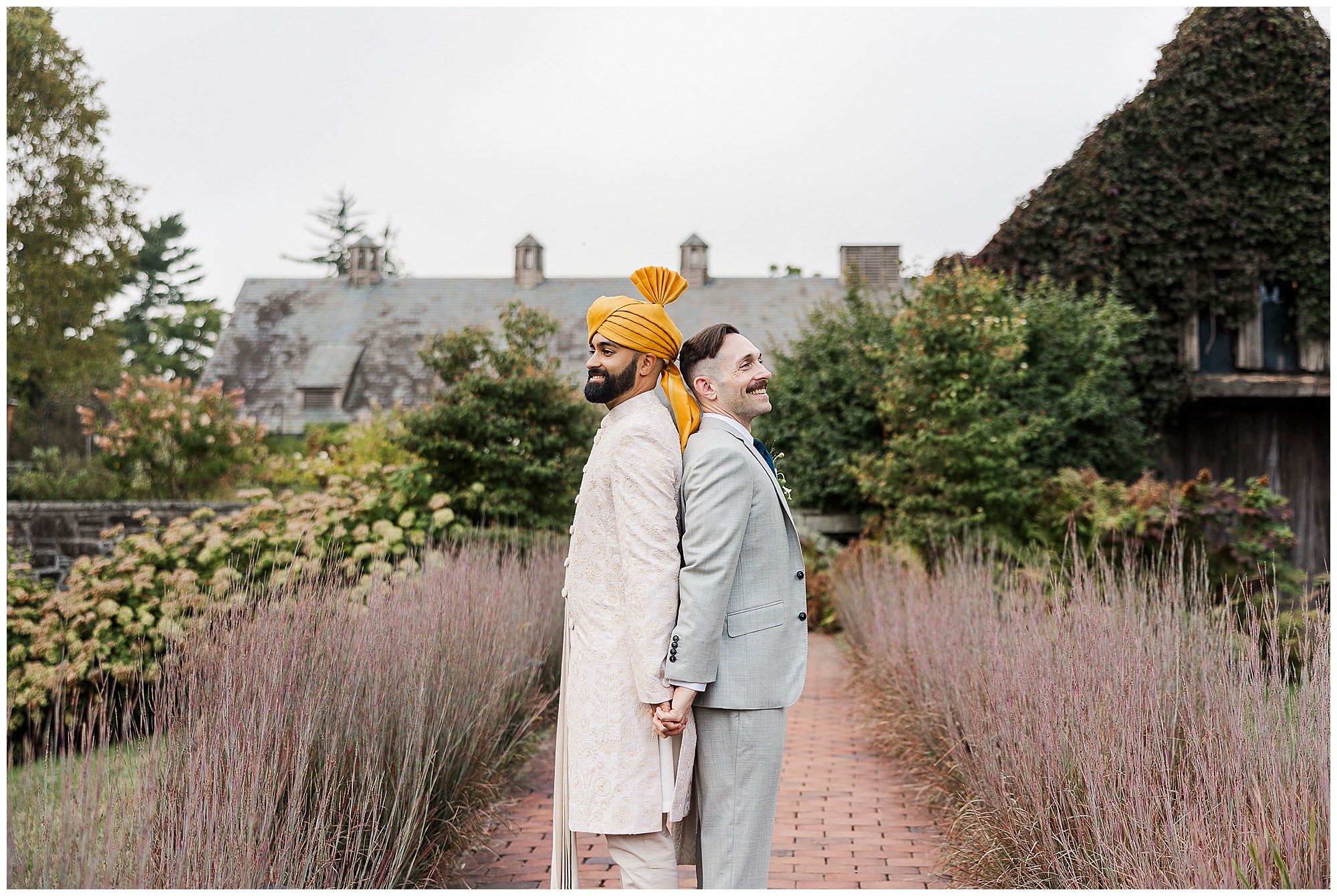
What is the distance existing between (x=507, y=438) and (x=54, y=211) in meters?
11.4

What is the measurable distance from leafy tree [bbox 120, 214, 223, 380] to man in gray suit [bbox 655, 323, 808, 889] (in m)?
41.8

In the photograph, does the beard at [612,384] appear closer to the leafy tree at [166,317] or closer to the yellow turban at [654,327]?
the yellow turban at [654,327]

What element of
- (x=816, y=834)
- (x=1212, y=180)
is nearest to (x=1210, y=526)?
(x=816, y=834)

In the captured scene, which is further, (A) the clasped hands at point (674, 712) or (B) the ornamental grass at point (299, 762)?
(A) the clasped hands at point (674, 712)

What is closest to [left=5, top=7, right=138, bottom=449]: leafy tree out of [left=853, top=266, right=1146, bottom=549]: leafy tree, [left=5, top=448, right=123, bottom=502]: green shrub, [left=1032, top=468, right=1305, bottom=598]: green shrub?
[left=5, top=448, right=123, bottom=502]: green shrub

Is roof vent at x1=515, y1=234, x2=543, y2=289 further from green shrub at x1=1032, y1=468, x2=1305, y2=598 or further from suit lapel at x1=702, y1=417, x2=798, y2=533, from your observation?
suit lapel at x1=702, y1=417, x2=798, y2=533

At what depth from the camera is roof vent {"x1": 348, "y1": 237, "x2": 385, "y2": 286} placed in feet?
87.1

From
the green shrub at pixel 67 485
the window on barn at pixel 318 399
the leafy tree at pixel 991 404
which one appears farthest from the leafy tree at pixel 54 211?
the leafy tree at pixel 991 404

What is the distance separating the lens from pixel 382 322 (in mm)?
25328

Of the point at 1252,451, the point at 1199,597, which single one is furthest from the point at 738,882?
the point at 1252,451

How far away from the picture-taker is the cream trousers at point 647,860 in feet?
8.77

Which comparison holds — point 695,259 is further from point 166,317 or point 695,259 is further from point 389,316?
point 166,317

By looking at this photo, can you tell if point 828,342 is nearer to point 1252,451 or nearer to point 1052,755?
point 1252,451

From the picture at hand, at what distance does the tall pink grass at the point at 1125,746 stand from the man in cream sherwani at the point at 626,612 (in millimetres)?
1269
